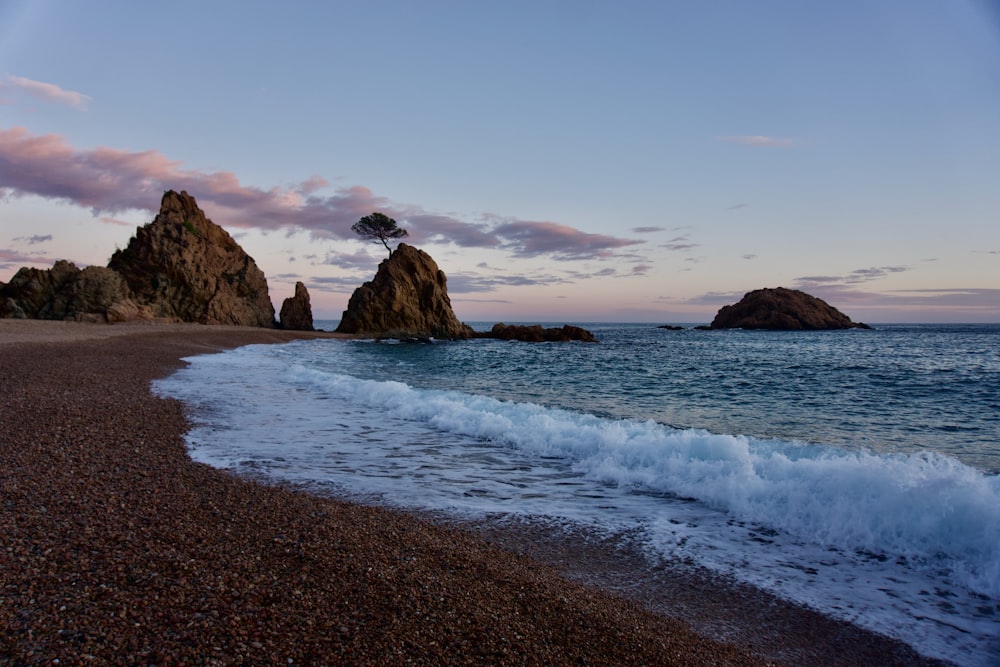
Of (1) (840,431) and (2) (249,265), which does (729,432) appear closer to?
(1) (840,431)

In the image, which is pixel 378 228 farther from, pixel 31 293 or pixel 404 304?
pixel 31 293

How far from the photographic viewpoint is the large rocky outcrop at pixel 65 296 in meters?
45.9

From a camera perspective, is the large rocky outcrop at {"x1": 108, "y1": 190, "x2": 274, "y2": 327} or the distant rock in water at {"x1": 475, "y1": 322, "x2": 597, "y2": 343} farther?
the distant rock in water at {"x1": 475, "y1": 322, "x2": 597, "y2": 343}

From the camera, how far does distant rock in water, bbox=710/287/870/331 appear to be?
10794 cm

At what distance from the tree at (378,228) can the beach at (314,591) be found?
66.3 metres

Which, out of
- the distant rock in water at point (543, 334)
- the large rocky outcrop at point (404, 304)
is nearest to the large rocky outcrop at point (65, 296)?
the large rocky outcrop at point (404, 304)

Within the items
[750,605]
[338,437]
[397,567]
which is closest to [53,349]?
[338,437]

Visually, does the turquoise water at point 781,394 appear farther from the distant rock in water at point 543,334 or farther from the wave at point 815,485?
the distant rock in water at point 543,334

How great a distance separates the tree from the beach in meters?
66.3

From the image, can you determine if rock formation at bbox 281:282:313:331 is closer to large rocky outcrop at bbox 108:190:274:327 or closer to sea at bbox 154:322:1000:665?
large rocky outcrop at bbox 108:190:274:327

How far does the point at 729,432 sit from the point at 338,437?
8604mm

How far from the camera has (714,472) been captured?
822cm

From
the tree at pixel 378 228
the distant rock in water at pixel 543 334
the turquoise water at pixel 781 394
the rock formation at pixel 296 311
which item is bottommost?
the turquoise water at pixel 781 394

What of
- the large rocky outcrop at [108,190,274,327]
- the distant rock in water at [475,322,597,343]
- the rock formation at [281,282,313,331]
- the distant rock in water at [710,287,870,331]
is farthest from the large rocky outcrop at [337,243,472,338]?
the distant rock in water at [710,287,870,331]
